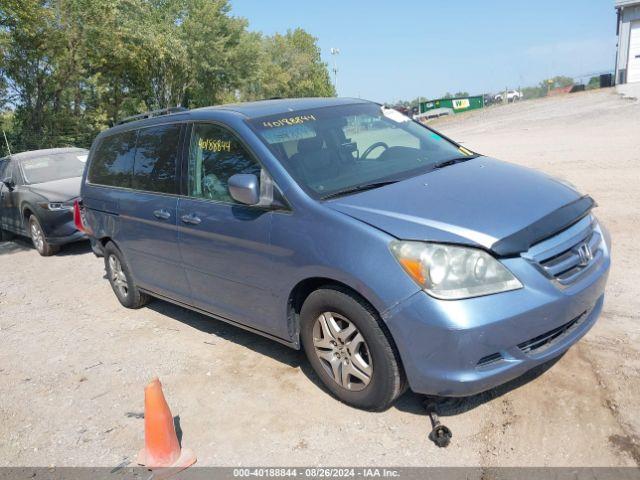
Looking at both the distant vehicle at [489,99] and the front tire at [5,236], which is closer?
the front tire at [5,236]

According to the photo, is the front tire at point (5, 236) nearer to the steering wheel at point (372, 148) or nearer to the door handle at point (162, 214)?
the door handle at point (162, 214)

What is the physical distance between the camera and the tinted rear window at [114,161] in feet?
→ 17.3

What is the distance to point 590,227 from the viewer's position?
3.43 m

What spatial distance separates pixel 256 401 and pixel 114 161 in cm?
304

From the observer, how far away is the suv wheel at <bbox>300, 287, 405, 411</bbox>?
310 cm

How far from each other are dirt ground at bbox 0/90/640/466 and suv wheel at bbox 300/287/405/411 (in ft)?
0.58

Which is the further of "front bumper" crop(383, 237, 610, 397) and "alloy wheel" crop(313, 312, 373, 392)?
"alloy wheel" crop(313, 312, 373, 392)

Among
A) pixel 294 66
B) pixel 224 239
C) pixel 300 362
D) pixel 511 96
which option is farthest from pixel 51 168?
pixel 294 66

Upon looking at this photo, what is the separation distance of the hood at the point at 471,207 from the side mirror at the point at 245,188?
0.52 m

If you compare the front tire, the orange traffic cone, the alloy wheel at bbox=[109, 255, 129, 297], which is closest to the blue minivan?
the alloy wheel at bbox=[109, 255, 129, 297]

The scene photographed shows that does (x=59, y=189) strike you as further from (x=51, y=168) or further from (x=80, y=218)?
(x=80, y=218)

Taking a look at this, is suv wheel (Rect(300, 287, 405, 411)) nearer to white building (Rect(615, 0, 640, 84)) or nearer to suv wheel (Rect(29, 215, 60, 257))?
suv wheel (Rect(29, 215, 60, 257))

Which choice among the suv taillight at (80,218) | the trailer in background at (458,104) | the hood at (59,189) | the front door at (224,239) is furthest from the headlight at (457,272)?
the trailer in background at (458,104)

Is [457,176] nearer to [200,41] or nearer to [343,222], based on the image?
[343,222]
